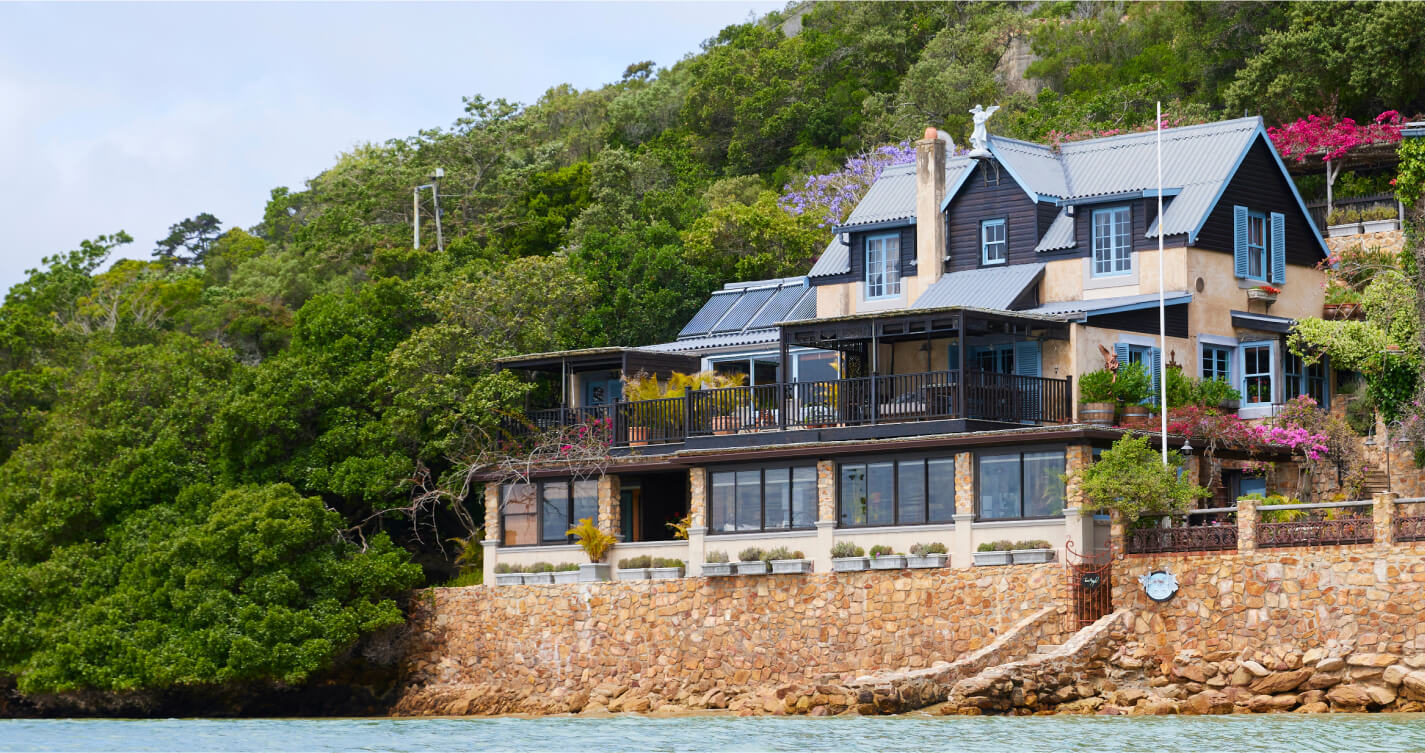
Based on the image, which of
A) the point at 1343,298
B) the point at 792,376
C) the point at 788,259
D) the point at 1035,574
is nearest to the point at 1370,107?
the point at 1343,298

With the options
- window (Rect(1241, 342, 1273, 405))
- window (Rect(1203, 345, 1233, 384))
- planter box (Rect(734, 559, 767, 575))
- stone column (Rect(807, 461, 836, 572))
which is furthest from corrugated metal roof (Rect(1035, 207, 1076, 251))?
planter box (Rect(734, 559, 767, 575))

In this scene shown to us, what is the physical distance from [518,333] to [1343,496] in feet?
68.9

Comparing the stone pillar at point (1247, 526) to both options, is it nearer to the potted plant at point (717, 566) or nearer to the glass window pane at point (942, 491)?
the glass window pane at point (942, 491)

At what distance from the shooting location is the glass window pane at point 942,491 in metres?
38.8

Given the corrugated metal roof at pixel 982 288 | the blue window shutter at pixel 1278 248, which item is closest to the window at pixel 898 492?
the corrugated metal roof at pixel 982 288

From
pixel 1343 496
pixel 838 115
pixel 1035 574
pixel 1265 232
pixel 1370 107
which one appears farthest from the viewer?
pixel 838 115

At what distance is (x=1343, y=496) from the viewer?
40719 millimetres

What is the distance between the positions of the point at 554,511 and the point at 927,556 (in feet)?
35.6

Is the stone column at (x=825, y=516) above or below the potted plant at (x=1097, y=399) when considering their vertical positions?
below

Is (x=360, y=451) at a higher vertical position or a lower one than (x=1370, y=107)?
lower

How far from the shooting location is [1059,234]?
44469 mm

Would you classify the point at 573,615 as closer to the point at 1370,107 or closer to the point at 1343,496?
the point at 1343,496

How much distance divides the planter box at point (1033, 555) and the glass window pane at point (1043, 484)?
3.08 ft

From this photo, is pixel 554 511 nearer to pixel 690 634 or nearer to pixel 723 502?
pixel 723 502
